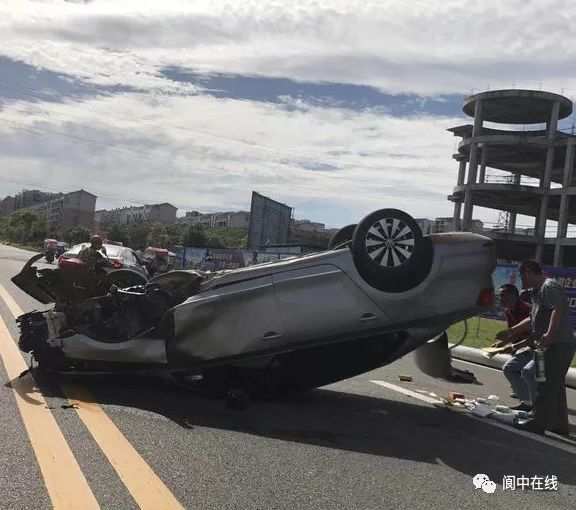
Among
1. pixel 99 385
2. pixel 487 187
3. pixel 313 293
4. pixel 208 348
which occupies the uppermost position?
pixel 487 187

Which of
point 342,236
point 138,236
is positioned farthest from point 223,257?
point 138,236

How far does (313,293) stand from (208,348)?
1.06 meters

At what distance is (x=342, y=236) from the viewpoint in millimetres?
6348

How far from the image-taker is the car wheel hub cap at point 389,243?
18.1 feet

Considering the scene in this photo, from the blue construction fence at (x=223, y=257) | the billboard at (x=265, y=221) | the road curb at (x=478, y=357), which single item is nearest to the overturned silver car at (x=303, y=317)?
the road curb at (x=478, y=357)

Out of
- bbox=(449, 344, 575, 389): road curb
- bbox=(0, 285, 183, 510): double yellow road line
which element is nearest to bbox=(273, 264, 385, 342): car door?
bbox=(0, 285, 183, 510): double yellow road line

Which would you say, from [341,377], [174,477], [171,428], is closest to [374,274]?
[341,377]

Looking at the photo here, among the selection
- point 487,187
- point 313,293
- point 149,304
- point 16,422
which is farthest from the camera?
point 487,187

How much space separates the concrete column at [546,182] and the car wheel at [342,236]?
63.3 meters

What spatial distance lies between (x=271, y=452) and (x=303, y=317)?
4.51 feet

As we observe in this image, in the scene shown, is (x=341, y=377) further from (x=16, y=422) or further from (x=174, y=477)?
(x=16, y=422)

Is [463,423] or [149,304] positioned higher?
[149,304]

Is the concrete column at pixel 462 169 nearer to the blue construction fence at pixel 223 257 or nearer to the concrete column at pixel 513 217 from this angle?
the concrete column at pixel 513 217

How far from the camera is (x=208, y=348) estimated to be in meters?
5.52
